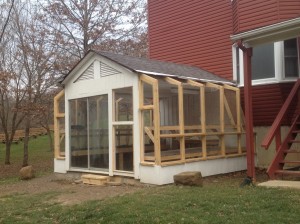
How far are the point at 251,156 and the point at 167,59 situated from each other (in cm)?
818

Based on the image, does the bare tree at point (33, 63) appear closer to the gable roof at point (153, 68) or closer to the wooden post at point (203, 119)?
the gable roof at point (153, 68)

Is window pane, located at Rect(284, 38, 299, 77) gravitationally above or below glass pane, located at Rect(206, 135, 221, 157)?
above

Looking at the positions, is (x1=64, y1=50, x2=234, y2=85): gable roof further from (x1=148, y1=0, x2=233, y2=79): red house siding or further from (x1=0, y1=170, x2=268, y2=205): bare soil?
(x1=0, y1=170, x2=268, y2=205): bare soil

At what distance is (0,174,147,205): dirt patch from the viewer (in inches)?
362

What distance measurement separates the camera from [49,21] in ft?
76.8

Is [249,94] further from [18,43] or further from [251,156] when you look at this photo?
[18,43]

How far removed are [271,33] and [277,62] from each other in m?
3.15

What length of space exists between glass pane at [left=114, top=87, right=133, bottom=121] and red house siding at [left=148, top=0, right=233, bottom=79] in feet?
15.2

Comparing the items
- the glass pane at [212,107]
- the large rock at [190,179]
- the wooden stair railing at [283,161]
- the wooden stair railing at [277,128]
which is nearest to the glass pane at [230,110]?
the glass pane at [212,107]

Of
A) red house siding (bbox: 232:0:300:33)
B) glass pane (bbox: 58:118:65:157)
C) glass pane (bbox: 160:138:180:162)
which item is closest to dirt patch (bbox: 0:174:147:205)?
glass pane (bbox: 58:118:65:157)

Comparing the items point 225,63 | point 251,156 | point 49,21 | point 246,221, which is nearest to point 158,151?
point 251,156

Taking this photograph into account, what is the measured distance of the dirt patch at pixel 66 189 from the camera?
9.19 metres

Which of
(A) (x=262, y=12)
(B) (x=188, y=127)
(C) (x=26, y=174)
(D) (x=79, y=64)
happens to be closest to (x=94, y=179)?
(B) (x=188, y=127)

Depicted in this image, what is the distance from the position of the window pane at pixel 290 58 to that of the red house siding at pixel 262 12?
33.6 inches
